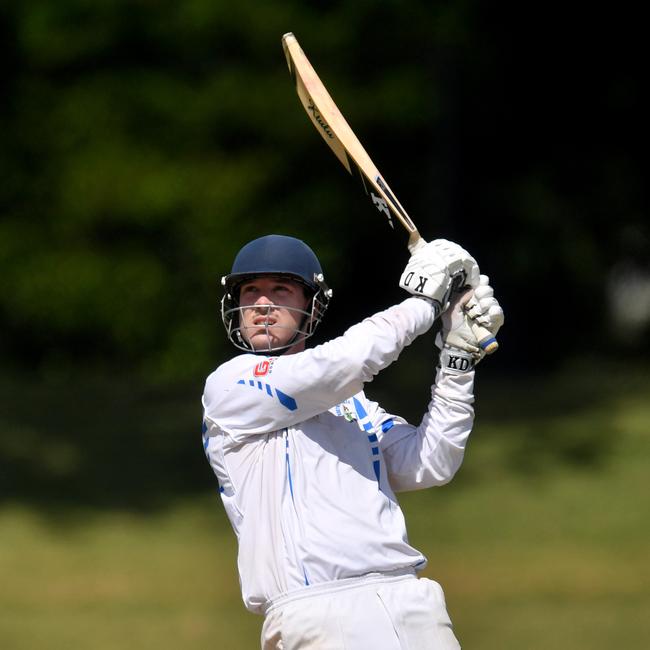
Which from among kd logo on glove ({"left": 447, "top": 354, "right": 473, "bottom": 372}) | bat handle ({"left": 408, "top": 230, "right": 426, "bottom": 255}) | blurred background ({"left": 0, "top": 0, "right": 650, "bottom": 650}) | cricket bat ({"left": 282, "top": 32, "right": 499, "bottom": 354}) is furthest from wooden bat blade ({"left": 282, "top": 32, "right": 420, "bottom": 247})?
blurred background ({"left": 0, "top": 0, "right": 650, "bottom": 650})

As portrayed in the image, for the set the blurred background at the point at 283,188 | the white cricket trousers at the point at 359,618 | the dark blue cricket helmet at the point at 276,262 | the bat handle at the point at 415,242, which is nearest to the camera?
the white cricket trousers at the point at 359,618

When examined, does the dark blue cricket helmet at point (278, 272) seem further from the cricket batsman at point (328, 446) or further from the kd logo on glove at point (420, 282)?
the kd logo on glove at point (420, 282)

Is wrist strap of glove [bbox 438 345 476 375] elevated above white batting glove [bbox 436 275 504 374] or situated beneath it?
situated beneath

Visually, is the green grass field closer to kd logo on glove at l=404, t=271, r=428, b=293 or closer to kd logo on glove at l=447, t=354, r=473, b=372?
kd logo on glove at l=447, t=354, r=473, b=372

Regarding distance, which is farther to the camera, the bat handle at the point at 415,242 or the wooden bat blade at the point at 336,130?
the wooden bat blade at the point at 336,130

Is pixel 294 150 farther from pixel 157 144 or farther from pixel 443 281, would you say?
pixel 443 281

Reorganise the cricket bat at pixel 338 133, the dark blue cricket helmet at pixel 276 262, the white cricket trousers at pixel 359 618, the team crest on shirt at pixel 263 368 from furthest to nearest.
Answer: the cricket bat at pixel 338 133
the dark blue cricket helmet at pixel 276 262
the team crest on shirt at pixel 263 368
the white cricket trousers at pixel 359 618

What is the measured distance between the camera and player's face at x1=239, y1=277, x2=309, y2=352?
114 inches

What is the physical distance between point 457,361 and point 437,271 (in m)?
0.23

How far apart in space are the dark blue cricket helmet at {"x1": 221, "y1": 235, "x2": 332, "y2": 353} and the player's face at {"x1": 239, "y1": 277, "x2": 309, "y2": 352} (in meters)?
0.02

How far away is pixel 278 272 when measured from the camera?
2889 mm

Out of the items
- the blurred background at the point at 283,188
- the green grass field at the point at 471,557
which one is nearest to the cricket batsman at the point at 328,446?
the green grass field at the point at 471,557

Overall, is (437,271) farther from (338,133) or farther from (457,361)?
(338,133)

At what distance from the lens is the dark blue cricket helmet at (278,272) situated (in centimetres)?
290
